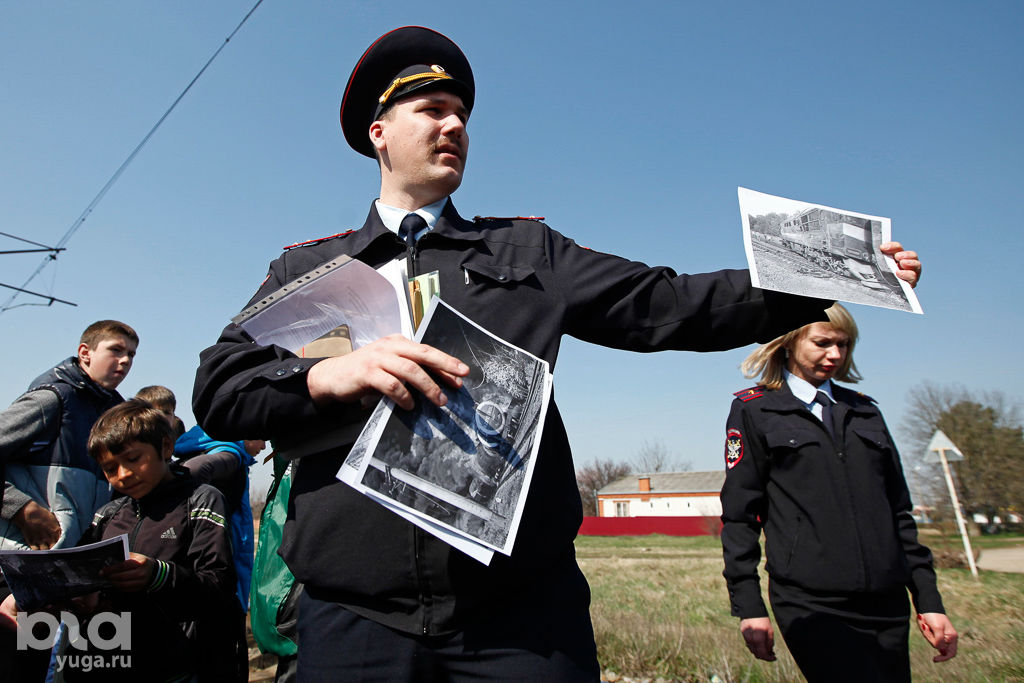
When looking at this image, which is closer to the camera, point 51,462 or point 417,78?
point 417,78

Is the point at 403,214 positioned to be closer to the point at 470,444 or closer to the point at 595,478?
the point at 470,444

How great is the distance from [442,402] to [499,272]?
527 millimetres

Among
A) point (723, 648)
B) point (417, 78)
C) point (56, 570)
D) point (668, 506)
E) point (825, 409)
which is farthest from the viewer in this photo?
point (668, 506)

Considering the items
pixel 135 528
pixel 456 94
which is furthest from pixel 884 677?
pixel 135 528

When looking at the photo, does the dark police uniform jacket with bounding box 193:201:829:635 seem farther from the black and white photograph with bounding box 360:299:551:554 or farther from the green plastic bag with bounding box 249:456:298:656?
the green plastic bag with bounding box 249:456:298:656

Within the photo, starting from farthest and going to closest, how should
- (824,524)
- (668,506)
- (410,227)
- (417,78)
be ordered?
1. (668,506)
2. (824,524)
3. (417,78)
4. (410,227)

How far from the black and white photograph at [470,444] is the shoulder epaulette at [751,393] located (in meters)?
2.04

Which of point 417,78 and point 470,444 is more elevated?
point 417,78

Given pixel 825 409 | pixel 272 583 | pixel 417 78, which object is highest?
pixel 417 78

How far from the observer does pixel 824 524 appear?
2.63 m

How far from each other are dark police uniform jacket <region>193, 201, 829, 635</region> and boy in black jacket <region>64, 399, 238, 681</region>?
1.25 m

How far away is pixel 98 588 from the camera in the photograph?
2197 mm

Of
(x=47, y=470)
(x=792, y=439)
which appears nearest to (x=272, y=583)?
(x=47, y=470)

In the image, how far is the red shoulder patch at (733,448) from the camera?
2.98m
